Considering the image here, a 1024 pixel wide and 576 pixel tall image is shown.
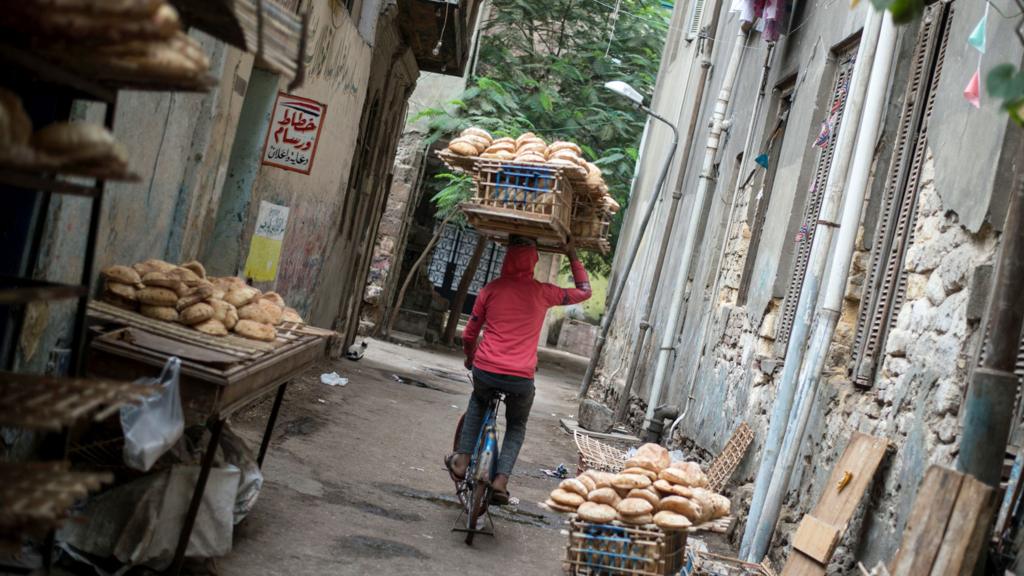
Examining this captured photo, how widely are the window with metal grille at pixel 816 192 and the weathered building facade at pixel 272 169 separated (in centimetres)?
399

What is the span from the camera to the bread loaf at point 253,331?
16.7ft

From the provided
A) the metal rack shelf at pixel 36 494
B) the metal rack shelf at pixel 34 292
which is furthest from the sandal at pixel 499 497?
the metal rack shelf at pixel 36 494

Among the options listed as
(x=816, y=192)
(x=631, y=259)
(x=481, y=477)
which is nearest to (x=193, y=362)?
(x=481, y=477)

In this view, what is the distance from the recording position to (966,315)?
16.4 feet

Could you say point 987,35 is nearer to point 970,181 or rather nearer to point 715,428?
point 970,181

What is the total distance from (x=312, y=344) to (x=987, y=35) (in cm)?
405

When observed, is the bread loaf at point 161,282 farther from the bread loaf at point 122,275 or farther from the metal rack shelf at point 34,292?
the metal rack shelf at point 34,292

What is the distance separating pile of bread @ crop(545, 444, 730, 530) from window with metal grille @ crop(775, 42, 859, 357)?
131 inches

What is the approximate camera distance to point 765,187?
10.4m

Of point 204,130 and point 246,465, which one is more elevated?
point 204,130

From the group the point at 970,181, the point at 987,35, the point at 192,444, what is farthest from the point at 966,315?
the point at 192,444

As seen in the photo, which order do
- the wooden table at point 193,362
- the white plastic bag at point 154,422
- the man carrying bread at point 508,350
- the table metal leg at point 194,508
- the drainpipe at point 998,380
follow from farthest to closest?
the man carrying bread at point 508,350 < the table metal leg at point 194,508 < the drainpipe at point 998,380 < the wooden table at point 193,362 < the white plastic bag at point 154,422

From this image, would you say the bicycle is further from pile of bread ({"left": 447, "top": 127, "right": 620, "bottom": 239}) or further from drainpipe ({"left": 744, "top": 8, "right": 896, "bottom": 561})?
drainpipe ({"left": 744, "top": 8, "right": 896, "bottom": 561})

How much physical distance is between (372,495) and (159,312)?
316 centimetres
